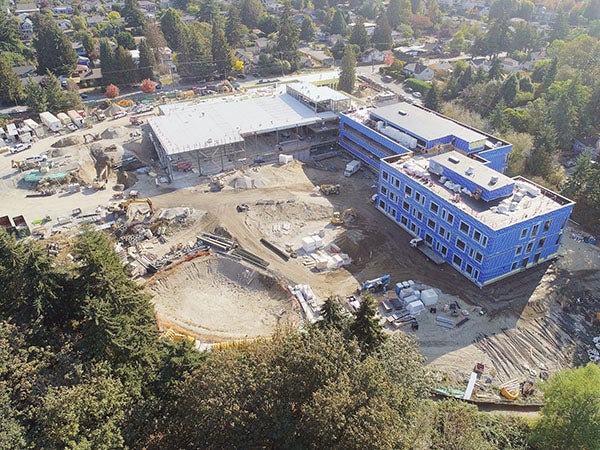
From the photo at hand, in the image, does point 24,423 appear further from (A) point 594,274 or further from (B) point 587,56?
(B) point 587,56

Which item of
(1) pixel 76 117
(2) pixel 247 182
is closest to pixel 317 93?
(2) pixel 247 182

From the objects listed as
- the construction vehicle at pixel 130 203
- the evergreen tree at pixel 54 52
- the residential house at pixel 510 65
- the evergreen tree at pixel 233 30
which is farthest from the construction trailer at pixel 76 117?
the residential house at pixel 510 65

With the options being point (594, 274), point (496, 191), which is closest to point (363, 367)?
point (496, 191)

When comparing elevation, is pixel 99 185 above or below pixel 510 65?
below

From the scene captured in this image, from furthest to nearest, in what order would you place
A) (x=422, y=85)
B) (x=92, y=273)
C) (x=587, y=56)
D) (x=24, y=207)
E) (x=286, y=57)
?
(x=286, y=57) < (x=422, y=85) < (x=587, y=56) < (x=24, y=207) < (x=92, y=273)

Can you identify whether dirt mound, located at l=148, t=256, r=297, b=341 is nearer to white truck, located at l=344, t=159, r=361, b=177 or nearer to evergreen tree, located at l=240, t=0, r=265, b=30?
white truck, located at l=344, t=159, r=361, b=177

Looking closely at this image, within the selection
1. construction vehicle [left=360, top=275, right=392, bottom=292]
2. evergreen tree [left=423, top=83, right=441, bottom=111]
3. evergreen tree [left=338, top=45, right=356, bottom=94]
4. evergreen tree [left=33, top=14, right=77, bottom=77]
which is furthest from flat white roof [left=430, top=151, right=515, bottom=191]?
evergreen tree [left=33, top=14, right=77, bottom=77]

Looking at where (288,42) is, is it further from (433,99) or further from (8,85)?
(8,85)
